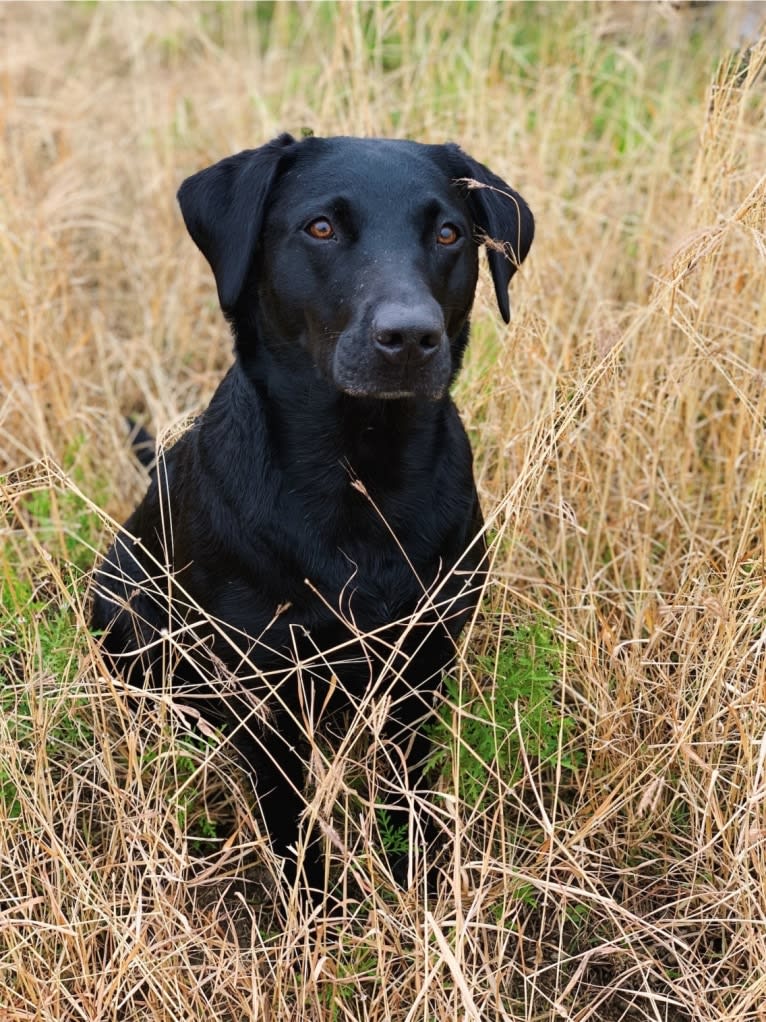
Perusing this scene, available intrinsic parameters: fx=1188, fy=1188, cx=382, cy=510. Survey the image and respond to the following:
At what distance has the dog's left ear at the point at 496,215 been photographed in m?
2.59

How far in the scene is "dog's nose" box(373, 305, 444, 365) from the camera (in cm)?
215

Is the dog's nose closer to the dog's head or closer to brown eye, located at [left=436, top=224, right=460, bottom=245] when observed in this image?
the dog's head

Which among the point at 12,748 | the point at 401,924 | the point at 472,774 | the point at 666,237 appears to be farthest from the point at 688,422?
the point at 12,748

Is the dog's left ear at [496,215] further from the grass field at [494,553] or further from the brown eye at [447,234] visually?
the grass field at [494,553]

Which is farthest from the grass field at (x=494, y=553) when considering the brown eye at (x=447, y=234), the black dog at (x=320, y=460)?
the brown eye at (x=447, y=234)

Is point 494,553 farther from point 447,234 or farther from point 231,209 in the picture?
point 231,209

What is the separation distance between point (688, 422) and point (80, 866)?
6.60ft

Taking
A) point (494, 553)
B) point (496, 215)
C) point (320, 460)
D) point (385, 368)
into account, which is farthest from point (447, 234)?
point (494, 553)

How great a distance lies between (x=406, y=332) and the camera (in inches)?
85.0

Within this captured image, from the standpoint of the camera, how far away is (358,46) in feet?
11.7

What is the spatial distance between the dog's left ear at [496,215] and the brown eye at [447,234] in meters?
0.12

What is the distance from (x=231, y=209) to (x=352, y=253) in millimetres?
308

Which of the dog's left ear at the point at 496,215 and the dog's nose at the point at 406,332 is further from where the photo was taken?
the dog's left ear at the point at 496,215

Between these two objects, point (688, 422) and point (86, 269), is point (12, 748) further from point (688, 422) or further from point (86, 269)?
point (86, 269)
